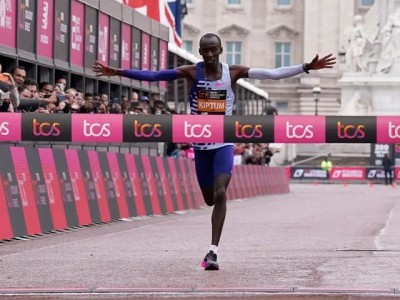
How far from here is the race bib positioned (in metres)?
13.9

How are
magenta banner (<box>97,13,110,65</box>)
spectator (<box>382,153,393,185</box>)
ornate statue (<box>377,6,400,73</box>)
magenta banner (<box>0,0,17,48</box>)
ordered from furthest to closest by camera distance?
ornate statue (<box>377,6,400,73</box>) < spectator (<box>382,153,393,185</box>) < magenta banner (<box>97,13,110,65</box>) < magenta banner (<box>0,0,17,48</box>)

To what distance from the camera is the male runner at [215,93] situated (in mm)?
13750

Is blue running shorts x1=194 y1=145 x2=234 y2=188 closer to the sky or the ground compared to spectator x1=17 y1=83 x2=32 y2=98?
closer to the ground

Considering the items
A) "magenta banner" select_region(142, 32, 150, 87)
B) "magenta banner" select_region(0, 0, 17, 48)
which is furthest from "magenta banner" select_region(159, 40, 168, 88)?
"magenta banner" select_region(0, 0, 17, 48)

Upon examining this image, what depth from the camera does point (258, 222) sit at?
25906mm

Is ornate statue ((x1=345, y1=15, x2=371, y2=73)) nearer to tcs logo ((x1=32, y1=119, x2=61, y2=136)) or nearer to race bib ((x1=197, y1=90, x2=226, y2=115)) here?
tcs logo ((x1=32, y1=119, x2=61, y2=136))

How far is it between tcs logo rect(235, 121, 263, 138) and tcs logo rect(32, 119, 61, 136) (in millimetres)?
1825

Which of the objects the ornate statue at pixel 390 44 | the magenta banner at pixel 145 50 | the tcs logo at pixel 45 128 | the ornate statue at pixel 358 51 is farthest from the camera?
the ornate statue at pixel 358 51

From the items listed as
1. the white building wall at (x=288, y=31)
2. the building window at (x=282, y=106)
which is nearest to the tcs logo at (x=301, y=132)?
the white building wall at (x=288, y=31)

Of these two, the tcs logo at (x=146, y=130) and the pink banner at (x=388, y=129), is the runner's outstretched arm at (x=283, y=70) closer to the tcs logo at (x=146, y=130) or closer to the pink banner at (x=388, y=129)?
the pink banner at (x=388, y=129)

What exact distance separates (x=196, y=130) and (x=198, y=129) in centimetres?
17

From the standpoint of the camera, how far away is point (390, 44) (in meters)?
91.9

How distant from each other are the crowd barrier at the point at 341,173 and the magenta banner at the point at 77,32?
181ft

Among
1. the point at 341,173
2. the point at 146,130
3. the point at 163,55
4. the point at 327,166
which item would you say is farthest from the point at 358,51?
the point at 146,130
